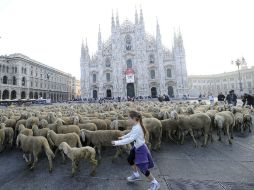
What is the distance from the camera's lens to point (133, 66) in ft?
174

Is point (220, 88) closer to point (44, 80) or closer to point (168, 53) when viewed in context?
point (168, 53)

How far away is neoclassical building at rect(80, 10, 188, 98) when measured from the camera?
50.9 m

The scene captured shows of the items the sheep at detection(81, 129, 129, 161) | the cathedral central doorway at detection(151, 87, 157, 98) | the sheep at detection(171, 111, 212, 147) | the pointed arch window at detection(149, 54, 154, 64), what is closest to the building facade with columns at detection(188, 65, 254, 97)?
the cathedral central doorway at detection(151, 87, 157, 98)

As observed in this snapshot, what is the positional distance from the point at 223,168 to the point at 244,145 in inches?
94.5

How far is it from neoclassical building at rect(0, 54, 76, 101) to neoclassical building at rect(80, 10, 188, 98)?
1766cm

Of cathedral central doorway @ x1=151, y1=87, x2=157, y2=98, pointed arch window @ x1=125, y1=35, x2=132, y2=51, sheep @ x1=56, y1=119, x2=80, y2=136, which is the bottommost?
sheep @ x1=56, y1=119, x2=80, y2=136

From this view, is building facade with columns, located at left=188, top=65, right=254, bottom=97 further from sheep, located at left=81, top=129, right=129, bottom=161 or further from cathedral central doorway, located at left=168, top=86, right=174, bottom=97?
sheep, located at left=81, top=129, right=129, bottom=161

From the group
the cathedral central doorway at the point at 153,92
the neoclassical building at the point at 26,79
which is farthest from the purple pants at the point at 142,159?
the neoclassical building at the point at 26,79

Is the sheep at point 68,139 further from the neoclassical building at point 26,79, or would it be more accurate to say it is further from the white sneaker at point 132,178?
the neoclassical building at point 26,79

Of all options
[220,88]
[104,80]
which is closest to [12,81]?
[104,80]

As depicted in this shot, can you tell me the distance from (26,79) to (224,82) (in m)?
87.0

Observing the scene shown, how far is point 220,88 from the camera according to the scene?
94.7 m

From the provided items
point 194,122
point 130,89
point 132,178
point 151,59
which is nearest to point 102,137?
point 132,178

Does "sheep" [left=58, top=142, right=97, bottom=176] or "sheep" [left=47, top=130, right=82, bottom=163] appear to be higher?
"sheep" [left=47, top=130, right=82, bottom=163]
